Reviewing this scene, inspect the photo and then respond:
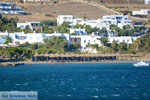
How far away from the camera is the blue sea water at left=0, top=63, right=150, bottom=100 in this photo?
72625 millimetres

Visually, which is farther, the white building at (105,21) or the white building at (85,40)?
the white building at (105,21)

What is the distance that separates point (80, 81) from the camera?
8875cm

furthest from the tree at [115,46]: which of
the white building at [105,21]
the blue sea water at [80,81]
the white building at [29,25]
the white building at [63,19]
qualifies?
the white building at [63,19]

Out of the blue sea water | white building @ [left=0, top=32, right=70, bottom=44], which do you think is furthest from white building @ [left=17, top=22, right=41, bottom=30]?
the blue sea water

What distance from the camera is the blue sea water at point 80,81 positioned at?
2859 inches

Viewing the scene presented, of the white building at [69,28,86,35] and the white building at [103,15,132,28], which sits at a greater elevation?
the white building at [103,15,132,28]

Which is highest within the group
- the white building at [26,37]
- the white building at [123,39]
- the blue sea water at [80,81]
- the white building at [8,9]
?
the white building at [8,9]

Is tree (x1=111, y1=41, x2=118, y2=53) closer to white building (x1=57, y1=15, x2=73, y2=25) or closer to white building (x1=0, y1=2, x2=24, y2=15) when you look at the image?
white building (x1=57, y1=15, x2=73, y2=25)

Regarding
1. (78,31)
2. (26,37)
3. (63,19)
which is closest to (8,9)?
(63,19)

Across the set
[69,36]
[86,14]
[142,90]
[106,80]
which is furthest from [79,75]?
[86,14]

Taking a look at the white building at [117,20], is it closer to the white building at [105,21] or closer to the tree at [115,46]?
the white building at [105,21]

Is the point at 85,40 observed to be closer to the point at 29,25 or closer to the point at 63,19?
the point at 29,25

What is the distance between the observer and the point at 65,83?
86.3 meters

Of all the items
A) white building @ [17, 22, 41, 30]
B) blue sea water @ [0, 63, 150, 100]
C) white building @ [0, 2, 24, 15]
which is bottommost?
blue sea water @ [0, 63, 150, 100]
